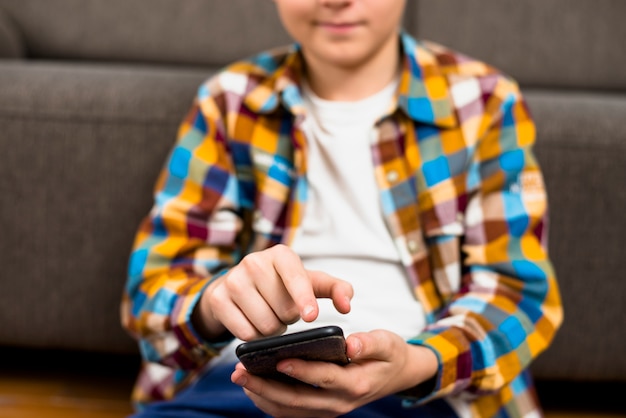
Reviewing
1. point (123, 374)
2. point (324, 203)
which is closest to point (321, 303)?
point (324, 203)

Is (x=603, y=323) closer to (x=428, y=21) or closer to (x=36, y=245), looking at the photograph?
(x=428, y=21)

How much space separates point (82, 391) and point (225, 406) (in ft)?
1.90

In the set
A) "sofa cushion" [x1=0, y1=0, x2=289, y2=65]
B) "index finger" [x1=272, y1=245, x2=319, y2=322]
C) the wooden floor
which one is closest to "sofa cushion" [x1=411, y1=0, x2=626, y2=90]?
"sofa cushion" [x1=0, y1=0, x2=289, y2=65]

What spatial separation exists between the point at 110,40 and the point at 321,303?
0.94 m

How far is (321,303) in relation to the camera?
846mm

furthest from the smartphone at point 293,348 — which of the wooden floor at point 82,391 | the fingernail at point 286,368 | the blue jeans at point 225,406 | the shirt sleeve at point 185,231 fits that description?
the wooden floor at point 82,391

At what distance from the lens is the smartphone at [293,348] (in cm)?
59

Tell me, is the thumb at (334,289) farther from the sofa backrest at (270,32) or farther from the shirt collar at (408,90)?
the sofa backrest at (270,32)

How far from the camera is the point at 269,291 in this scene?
667 mm

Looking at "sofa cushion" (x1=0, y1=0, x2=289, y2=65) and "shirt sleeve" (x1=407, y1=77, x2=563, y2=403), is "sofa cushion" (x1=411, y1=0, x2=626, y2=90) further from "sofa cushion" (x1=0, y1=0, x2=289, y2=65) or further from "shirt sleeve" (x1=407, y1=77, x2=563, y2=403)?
"shirt sleeve" (x1=407, y1=77, x2=563, y2=403)

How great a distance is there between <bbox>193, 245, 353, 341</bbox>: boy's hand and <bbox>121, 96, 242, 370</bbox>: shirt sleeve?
0.57 feet

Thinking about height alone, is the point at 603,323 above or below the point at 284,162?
below

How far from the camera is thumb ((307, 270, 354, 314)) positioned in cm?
63

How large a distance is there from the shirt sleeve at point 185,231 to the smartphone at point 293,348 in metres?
0.25
